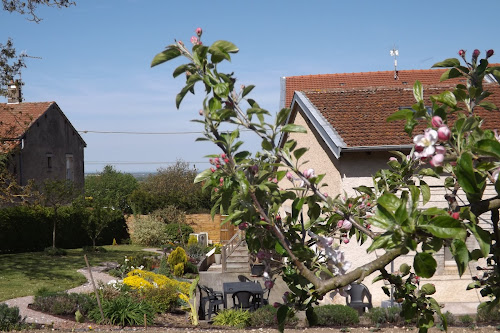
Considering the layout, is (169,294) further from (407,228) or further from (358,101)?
(407,228)

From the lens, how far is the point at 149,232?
94.7 ft

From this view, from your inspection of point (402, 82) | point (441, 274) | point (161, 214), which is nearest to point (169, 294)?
point (441, 274)

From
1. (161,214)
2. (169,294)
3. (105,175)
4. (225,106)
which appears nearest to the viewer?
(225,106)

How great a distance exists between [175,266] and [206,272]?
1034 mm

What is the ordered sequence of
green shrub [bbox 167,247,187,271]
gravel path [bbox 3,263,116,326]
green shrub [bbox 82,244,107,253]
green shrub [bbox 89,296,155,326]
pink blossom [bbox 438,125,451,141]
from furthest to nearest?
1. green shrub [bbox 82,244,107,253]
2. green shrub [bbox 167,247,187,271]
3. gravel path [bbox 3,263,116,326]
4. green shrub [bbox 89,296,155,326]
5. pink blossom [bbox 438,125,451,141]

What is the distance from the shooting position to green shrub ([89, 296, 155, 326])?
11000mm

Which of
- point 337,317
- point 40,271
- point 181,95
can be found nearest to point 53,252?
point 40,271

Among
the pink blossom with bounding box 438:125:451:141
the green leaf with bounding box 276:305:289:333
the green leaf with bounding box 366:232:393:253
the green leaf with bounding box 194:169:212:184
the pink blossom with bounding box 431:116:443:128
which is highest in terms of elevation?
the pink blossom with bounding box 431:116:443:128

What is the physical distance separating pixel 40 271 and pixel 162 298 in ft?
24.7

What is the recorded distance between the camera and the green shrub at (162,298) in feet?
41.0

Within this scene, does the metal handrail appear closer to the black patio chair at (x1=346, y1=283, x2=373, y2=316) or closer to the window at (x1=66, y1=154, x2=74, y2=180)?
the black patio chair at (x1=346, y1=283, x2=373, y2=316)

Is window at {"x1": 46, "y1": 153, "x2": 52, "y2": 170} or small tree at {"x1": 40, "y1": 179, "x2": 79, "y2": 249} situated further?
window at {"x1": 46, "y1": 153, "x2": 52, "y2": 170}

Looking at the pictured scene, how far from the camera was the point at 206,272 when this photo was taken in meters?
18.6

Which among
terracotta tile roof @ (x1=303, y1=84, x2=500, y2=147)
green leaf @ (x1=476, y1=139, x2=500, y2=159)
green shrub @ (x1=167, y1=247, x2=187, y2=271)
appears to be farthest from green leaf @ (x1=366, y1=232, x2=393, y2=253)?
green shrub @ (x1=167, y1=247, x2=187, y2=271)
